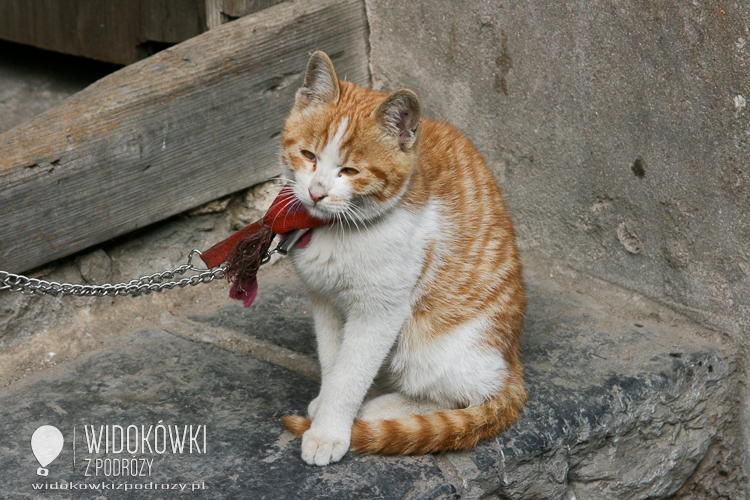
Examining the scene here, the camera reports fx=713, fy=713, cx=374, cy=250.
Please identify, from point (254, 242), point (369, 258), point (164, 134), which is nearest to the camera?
point (369, 258)

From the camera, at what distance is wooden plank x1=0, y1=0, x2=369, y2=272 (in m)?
2.38

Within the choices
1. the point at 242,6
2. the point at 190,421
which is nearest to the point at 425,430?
the point at 190,421

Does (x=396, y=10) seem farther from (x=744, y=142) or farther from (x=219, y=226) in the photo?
(x=744, y=142)

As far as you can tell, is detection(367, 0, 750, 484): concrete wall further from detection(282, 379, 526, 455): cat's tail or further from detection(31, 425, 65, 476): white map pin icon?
detection(31, 425, 65, 476): white map pin icon

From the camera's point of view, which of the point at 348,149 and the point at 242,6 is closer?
the point at 348,149

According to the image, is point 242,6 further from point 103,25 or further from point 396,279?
point 396,279

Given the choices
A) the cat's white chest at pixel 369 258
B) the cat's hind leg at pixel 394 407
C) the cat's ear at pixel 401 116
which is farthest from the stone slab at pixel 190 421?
the cat's ear at pixel 401 116

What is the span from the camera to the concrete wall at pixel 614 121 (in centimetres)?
225

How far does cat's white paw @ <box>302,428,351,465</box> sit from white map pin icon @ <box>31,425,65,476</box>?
0.68 meters

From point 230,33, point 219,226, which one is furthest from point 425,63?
point 219,226

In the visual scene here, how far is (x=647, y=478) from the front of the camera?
2434 mm

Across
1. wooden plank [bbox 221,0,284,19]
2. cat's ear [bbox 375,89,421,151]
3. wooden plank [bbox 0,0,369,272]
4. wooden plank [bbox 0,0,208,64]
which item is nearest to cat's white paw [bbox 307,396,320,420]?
cat's ear [bbox 375,89,421,151]

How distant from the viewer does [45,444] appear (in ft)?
6.50

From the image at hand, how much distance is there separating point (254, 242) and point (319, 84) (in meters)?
0.49
